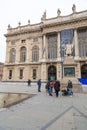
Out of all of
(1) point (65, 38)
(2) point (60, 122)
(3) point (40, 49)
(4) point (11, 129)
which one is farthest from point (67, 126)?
(3) point (40, 49)

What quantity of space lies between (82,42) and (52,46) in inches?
312

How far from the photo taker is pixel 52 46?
3728 cm

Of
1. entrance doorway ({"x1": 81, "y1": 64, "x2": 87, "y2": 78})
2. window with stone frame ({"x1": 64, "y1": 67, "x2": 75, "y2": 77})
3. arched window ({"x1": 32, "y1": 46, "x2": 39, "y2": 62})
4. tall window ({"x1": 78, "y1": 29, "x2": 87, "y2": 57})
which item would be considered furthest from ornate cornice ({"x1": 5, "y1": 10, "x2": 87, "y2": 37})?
window with stone frame ({"x1": 64, "y1": 67, "x2": 75, "y2": 77})

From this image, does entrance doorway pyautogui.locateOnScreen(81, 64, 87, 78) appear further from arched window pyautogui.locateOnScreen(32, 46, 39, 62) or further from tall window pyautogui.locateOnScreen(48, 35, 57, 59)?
arched window pyautogui.locateOnScreen(32, 46, 39, 62)

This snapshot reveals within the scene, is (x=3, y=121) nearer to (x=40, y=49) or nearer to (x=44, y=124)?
(x=44, y=124)

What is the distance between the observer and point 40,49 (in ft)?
127

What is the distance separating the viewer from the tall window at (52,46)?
3656cm

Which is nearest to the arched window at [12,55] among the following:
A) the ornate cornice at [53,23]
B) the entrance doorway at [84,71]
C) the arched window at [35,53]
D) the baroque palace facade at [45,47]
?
the baroque palace facade at [45,47]

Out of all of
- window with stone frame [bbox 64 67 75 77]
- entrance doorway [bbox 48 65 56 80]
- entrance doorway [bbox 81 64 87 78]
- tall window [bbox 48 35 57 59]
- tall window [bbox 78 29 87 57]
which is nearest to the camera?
window with stone frame [bbox 64 67 75 77]

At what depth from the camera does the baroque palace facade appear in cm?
3372

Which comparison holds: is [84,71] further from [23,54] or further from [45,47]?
[23,54]

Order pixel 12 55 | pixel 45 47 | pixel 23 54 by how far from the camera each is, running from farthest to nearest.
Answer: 1. pixel 12 55
2. pixel 23 54
3. pixel 45 47

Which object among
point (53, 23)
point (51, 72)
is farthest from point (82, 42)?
point (51, 72)

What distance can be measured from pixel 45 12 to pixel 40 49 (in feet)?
36.4
